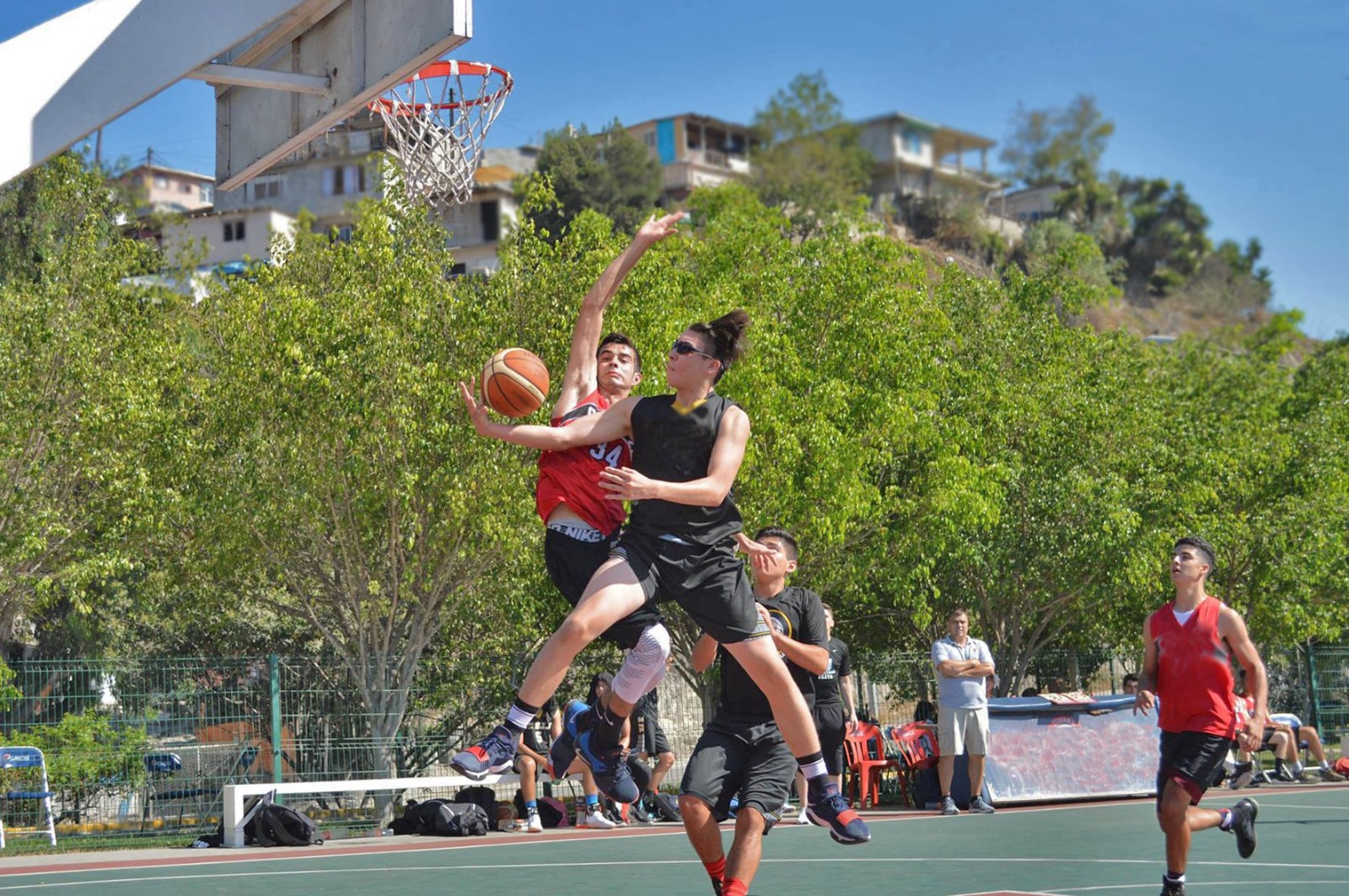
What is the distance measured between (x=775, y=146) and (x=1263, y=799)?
7203 centimetres

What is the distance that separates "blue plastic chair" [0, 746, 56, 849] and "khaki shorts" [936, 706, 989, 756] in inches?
365

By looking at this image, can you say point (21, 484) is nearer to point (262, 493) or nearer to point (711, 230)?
point (262, 493)

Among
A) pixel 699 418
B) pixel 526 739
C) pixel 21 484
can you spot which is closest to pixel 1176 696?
pixel 699 418

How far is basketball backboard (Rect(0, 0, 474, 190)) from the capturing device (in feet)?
20.1

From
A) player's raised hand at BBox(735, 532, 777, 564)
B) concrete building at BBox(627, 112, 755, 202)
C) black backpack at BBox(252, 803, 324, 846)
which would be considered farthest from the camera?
concrete building at BBox(627, 112, 755, 202)

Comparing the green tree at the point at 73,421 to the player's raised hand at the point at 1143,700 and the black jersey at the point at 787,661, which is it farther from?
the player's raised hand at the point at 1143,700

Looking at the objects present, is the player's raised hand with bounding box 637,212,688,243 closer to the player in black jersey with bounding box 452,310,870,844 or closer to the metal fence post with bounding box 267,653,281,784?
the player in black jersey with bounding box 452,310,870,844

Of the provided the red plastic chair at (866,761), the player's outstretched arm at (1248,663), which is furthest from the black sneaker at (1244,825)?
the red plastic chair at (866,761)

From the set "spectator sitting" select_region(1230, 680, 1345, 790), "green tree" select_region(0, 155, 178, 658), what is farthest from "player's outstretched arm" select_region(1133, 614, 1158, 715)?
"green tree" select_region(0, 155, 178, 658)

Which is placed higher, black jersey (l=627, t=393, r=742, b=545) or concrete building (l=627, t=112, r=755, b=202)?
concrete building (l=627, t=112, r=755, b=202)

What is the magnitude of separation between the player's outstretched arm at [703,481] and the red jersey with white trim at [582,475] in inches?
17.9

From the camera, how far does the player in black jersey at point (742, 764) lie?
707 centimetres

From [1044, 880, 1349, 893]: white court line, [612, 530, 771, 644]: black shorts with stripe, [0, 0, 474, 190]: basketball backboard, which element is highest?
[0, 0, 474, 190]: basketball backboard

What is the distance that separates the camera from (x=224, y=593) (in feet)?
72.3
